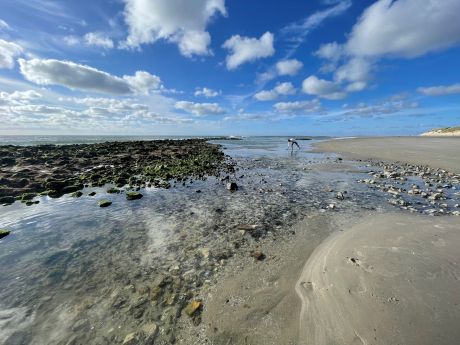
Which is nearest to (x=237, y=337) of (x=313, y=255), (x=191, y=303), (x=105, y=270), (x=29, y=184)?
(x=191, y=303)

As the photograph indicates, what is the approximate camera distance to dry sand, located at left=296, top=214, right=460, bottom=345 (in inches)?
150

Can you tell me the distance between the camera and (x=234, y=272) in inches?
231

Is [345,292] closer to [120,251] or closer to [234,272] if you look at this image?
[234,272]

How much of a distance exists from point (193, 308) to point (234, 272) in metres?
1.45

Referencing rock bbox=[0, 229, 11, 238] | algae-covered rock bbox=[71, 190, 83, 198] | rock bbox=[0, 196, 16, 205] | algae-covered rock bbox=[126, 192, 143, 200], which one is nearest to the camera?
rock bbox=[0, 229, 11, 238]

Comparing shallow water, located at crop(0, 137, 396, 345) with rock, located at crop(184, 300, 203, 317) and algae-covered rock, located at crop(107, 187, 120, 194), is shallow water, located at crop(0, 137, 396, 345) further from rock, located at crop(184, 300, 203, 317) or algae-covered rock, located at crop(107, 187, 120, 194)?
algae-covered rock, located at crop(107, 187, 120, 194)

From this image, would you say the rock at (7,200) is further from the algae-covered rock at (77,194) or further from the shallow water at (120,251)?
the algae-covered rock at (77,194)

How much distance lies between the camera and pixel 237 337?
4031 mm

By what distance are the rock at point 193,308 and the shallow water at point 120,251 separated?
0.19 m

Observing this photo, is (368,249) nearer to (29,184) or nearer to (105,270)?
(105,270)

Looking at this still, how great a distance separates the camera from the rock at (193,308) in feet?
15.1

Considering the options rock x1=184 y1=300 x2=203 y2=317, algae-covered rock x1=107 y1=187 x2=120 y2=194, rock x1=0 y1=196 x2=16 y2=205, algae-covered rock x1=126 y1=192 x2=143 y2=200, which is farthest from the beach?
algae-covered rock x1=107 y1=187 x2=120 y2=194

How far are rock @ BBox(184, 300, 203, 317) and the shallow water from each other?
0.63ft

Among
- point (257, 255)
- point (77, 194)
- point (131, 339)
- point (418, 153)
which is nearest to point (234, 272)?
point (257, 255)
